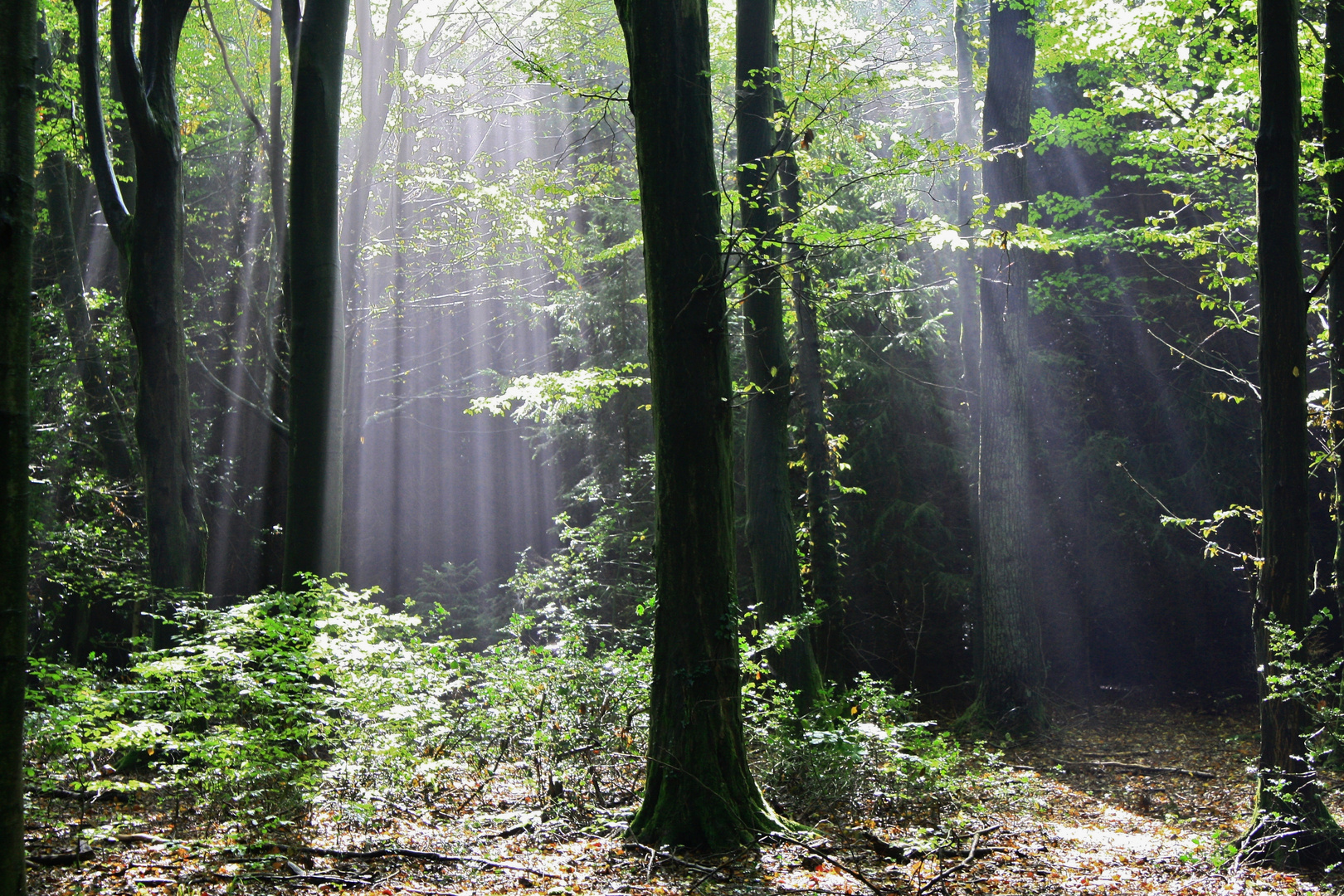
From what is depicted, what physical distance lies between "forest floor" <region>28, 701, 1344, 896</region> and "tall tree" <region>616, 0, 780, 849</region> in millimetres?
362

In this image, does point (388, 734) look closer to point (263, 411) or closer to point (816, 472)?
point (816, 472)

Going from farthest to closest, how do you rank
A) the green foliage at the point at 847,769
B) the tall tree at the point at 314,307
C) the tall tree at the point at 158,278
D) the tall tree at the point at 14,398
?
the tall tree at the point at 158,278
the tall tree at the point at 314,307
the green foliage at the point at 847,769
the tall tree at the point at 14,398

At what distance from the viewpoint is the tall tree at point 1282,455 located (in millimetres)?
5344

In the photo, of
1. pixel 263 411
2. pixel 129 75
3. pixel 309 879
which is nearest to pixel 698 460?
pixel 309 879

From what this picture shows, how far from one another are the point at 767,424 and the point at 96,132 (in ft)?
21.7

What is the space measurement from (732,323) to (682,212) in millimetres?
6923

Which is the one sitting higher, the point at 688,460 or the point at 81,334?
the point at 81,334

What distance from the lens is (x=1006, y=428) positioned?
35.7 ft

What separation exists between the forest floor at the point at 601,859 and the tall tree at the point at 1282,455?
1.03 feet

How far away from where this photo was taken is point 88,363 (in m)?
12.5

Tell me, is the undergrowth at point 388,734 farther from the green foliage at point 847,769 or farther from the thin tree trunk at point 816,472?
the thin tree trunk at point 816,472

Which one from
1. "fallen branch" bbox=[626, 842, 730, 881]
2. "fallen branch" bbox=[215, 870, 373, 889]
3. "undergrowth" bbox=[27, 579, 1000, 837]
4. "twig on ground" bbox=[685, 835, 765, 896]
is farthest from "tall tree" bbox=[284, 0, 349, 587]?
"twig on ground" bbox=[685, 835, 765, 896]

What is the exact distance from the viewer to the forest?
188 inches

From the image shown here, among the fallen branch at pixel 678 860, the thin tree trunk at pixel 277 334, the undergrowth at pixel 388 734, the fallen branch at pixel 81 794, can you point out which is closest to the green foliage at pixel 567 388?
the thin tree trunk at pixel 277 334
